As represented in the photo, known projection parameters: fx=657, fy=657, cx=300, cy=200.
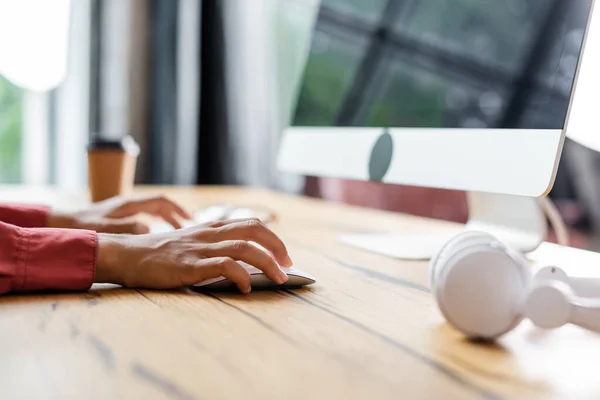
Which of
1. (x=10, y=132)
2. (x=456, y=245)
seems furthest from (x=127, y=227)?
(x=10, y=132)

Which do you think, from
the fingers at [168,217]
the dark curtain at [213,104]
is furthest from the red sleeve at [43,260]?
the dark curtain at [213,104]

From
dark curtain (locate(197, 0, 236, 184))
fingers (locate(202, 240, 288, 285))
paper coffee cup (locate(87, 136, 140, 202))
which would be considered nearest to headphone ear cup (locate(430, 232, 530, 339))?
fingers (locate(202, 240, 288, 285))

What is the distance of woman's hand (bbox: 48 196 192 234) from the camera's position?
94 cm

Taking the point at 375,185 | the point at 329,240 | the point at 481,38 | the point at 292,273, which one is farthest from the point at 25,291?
the point at 375,185

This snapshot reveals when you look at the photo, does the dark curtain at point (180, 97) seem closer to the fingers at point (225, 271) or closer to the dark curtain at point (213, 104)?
the dark curtain at point (213, 104)

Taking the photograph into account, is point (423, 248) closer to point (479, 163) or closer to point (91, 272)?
point (479, 163)

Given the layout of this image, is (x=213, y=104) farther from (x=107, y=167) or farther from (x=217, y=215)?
(x=217, y=215)

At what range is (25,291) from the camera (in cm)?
64

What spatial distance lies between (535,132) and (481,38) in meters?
0.18

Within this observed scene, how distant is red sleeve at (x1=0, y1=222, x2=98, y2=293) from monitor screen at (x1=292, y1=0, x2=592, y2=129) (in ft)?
1.65

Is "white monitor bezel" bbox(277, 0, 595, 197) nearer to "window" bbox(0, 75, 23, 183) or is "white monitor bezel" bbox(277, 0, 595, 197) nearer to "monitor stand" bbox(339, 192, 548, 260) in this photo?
"monitor stand" bbox(339, 192, 548, 260)

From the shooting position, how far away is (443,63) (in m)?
0.93

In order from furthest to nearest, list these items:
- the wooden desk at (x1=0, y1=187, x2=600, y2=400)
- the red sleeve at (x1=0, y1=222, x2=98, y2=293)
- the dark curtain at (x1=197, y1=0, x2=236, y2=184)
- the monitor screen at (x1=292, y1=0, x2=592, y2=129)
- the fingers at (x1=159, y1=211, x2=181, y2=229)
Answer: the dark curtain at (x1=197, y1=0, x2=236, y2=184) < the fingers at (x1=159, y1=211, x2=181, y2=229) < the monitor screen at (x1=292, y1=0, x2=592, y2=129) < the red sleeve at (x1=0, y1=222, x2=98, y2=293) < the wooden desk at (x1=0, y1=187, x2=600, y2=400)

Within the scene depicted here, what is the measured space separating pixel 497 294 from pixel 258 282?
0.26 m
